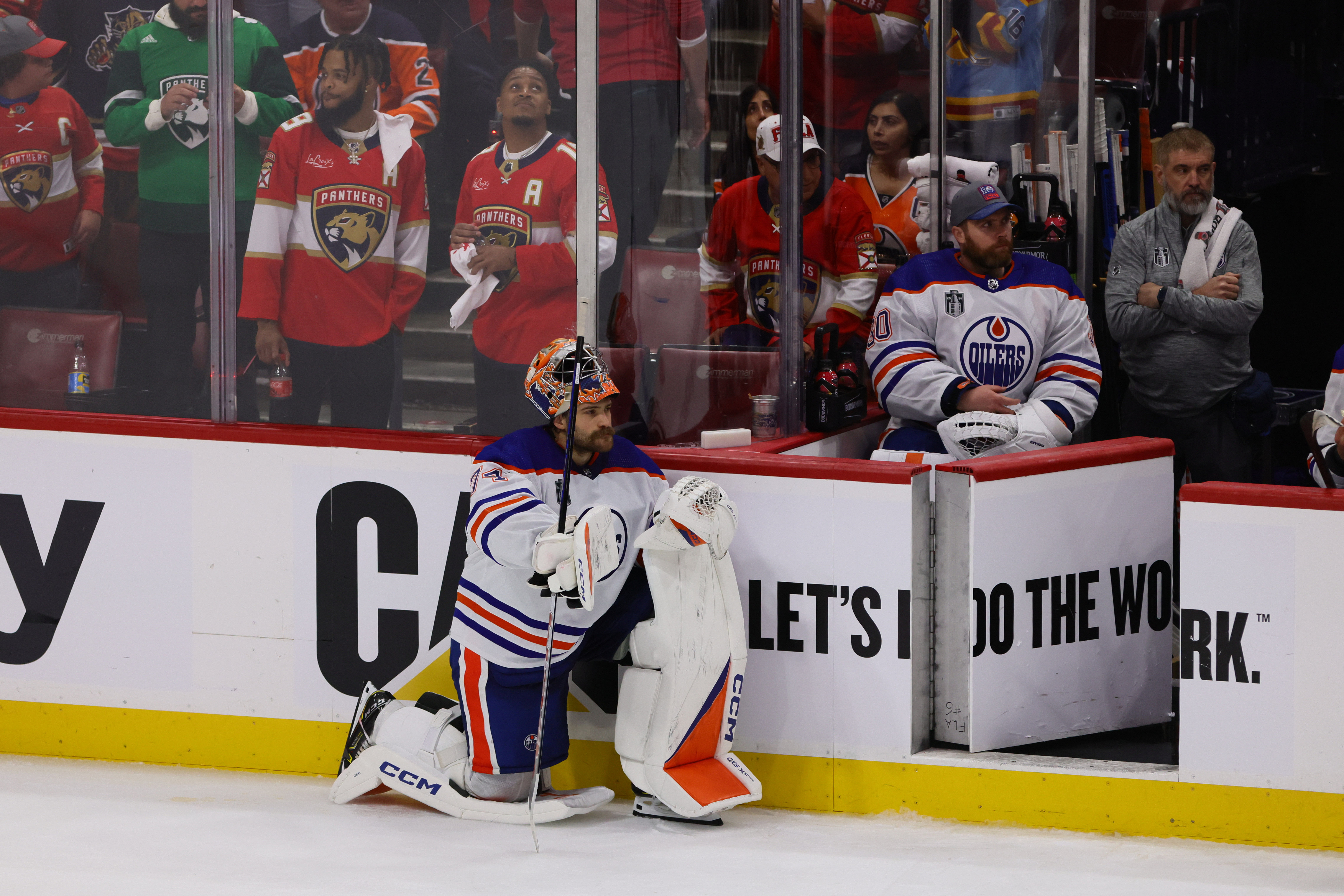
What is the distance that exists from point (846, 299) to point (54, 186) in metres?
2.31

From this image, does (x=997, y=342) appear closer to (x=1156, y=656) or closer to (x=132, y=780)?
(x=1156, y=656)

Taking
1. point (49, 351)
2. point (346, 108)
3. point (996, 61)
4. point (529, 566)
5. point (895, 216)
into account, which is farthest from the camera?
point (996, 61)

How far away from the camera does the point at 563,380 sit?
3711 millimetres

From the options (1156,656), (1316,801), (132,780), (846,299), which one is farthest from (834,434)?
(132,780)

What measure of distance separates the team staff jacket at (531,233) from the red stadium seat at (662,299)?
0.10m

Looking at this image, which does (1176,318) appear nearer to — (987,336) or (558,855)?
(987,336)

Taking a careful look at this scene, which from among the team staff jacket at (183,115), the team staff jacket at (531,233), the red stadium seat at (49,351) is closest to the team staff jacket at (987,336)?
the team staff jacket at (531,233)

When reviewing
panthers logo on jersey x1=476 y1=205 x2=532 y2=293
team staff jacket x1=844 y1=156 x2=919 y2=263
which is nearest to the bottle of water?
panthers logo on jersey x1=476 y1=205 x2=532 y2=293

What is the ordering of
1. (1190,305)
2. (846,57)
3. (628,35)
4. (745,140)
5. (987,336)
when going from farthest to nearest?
(846,57) → (1190,305) → (987,336) → (745,140) → (628,35)

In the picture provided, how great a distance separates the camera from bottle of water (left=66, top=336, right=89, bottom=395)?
4.37m

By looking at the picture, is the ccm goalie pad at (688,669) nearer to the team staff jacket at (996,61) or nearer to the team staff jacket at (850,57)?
the team staff jacket at (850,57)

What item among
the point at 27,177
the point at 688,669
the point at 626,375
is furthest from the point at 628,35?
the point at 27,177

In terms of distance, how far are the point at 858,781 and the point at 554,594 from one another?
878mm

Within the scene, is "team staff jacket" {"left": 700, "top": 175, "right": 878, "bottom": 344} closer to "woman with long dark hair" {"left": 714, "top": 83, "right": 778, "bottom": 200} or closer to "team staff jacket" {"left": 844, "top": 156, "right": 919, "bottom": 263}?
"woman with long dark hair" {"left": 714, "top": 83, "right": 778, "bottom": 200}
